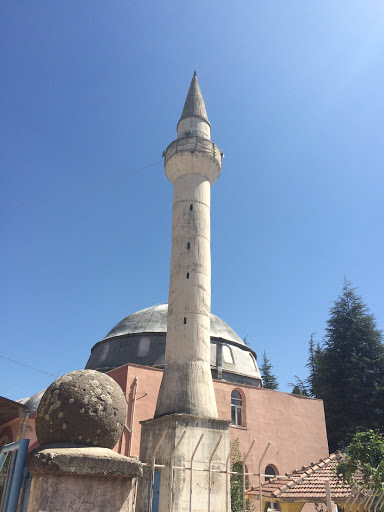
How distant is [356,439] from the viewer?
8.45 m

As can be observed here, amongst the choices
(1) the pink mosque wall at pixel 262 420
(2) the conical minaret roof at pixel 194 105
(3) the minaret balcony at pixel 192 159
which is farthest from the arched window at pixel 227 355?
(2) the conical minaret roof at pixel 194 105

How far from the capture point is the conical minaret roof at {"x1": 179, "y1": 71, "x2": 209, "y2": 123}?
18.4 meters

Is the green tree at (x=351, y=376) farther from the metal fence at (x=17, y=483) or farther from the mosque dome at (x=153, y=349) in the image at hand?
the metal fence at (x=17, y=483)

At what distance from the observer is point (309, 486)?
11.3 metres

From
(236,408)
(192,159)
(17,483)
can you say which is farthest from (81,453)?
(236,408)

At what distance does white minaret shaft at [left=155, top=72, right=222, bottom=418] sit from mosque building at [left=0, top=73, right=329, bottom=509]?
0.11ft

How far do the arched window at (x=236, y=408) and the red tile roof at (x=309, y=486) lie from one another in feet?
13.2

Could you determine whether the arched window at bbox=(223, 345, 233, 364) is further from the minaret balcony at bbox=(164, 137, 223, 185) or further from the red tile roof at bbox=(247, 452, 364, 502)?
the minaret balcony at bbox=(164, 137, 223, 185)

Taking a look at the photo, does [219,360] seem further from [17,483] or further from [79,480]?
[79,480]

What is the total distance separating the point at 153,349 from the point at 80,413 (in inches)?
657

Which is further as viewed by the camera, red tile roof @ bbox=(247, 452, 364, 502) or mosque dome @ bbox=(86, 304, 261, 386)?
mosque dome @ bbox=(86, 304, 261, 386)

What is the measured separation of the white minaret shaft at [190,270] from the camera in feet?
41.6

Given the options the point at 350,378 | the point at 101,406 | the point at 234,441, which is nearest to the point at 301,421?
the point at 234,441

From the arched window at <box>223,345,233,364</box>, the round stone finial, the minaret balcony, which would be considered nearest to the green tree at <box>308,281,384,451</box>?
the arched window at <box>223,345,233,364</box>
